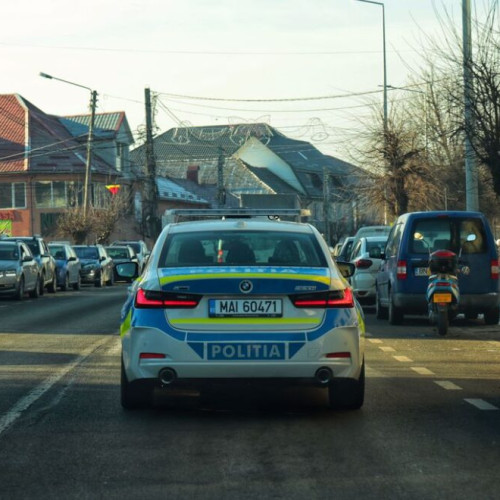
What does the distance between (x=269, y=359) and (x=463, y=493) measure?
8.82 feet

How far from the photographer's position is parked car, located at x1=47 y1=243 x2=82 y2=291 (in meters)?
39.7

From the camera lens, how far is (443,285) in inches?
680

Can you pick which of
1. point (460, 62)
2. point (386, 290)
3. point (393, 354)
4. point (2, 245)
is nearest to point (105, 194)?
point (2, 245)

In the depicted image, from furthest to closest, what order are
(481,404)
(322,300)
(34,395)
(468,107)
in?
(468,107)
(34,395)
(481,404)
(322,300)

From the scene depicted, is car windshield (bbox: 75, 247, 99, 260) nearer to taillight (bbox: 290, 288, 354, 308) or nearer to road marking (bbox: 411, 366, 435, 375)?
road marking (bbox: 411, 366, 435, 375)

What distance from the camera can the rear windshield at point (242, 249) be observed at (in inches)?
380

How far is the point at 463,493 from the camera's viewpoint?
642 centimetres

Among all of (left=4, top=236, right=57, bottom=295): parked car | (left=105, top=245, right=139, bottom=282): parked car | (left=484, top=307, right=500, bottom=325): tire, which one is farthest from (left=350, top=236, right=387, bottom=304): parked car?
(left=105, top=245, right=139, bottom=282): parked car

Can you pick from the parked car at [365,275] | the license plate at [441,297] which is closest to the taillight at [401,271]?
the license plate at [441,297]

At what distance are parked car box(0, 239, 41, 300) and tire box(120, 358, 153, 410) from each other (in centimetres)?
2183

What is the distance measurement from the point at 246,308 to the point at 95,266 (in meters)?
37.4

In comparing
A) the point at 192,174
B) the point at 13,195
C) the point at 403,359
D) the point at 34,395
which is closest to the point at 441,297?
the point at 403,359

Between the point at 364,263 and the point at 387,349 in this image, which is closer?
the point at 387,349

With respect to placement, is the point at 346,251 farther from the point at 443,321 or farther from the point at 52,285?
the point at 443,321
